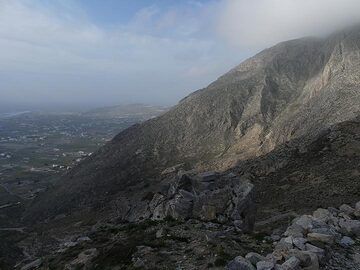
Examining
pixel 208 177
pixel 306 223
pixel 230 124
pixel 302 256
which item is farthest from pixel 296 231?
pixel 230 124

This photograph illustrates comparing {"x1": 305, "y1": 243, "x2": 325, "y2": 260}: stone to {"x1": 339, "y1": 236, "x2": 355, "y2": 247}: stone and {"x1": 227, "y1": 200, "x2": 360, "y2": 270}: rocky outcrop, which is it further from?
{"x1": 339, "y1": 236, "x2": 355, "y2": 247}: stone

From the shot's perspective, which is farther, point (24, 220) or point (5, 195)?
point (5, 195)

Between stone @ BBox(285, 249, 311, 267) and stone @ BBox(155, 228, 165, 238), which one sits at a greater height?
stone @ BBox(285, 249, 311, 267)

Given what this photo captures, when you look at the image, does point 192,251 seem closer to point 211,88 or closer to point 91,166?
point 91,166

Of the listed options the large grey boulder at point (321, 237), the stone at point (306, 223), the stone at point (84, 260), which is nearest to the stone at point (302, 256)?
the large grey boulder at point (321, 237)

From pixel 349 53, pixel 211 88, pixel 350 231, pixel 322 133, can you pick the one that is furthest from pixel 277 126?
pixel 350 231

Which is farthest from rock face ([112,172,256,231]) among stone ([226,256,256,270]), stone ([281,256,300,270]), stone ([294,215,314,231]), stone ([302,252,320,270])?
→ stone ([281,256,300,270])

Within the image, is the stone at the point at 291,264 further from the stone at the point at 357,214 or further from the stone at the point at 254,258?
the stone at the point at 357,214
